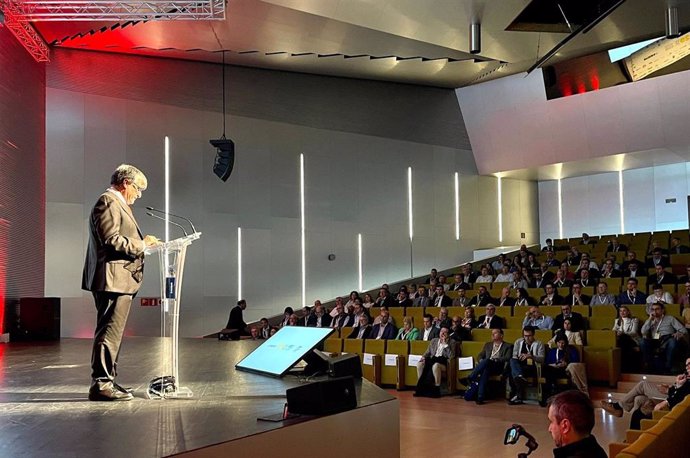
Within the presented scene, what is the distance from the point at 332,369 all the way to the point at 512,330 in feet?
15.7

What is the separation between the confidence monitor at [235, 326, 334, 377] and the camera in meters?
3.62

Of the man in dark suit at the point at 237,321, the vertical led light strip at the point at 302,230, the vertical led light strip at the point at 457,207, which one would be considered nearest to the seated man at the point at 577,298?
the vertical led light strip at the point at 302,230

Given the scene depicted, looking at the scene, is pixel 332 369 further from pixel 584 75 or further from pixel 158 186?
pixel 584 75

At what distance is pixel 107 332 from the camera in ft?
9.87

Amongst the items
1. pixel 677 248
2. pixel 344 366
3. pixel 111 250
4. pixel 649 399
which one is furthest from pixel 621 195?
pixel 111 250

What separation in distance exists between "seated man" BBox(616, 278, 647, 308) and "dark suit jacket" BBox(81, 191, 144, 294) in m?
6.84

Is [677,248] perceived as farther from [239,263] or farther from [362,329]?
[239,263]

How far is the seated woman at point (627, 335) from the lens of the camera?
7395 mm

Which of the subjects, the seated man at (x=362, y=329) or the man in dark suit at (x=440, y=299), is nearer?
the seated man at (x=362, y=329)

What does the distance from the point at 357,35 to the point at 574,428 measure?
804 cm

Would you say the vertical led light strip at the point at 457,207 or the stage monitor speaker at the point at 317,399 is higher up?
the vertical led light strip at the point at 457,207

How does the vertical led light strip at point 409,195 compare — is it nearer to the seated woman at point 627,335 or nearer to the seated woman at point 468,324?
→ the seated woman at point 468,324

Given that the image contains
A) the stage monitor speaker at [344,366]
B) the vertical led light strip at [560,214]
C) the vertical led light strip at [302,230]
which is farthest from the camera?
the vertical led light strip at [560,214]

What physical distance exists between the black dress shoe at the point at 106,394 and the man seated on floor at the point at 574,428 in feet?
6.40
